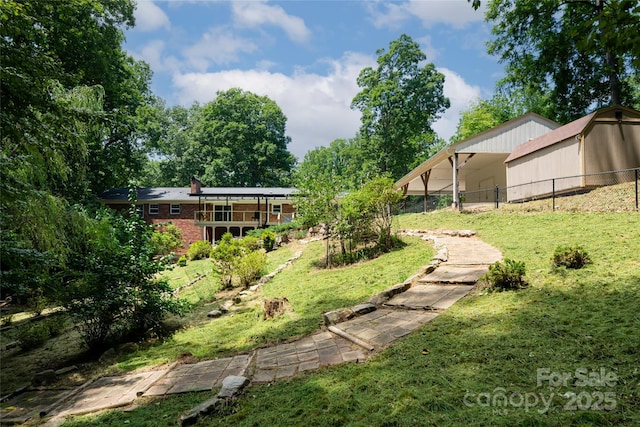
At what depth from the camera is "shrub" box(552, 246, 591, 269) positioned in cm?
564

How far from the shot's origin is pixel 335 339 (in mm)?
4836

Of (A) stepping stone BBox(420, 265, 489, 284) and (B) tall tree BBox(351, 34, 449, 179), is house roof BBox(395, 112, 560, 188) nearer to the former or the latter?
(A) stepping stone BBox(420, 265, 489, 284)

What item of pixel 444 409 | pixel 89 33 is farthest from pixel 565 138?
pixel 89 33

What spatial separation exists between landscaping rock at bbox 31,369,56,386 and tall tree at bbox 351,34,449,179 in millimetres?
29261

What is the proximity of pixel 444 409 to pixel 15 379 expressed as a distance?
22.8 ft

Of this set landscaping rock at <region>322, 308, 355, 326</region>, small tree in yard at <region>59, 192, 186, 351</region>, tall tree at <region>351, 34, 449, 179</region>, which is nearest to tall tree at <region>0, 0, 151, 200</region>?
small tree in yard at <region>59, 192, 186, 351</region>

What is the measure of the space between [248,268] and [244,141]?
3062 cm

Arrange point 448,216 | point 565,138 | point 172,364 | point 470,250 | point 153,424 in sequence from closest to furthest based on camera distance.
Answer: point 153,424 < point 172,364 < point 470,250 < point 565,138 < point 448,216

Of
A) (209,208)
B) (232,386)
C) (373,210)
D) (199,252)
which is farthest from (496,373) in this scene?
(209,208)

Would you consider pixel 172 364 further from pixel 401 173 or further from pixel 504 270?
pixel 401 173

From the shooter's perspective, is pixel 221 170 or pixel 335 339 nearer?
pixel 335 339

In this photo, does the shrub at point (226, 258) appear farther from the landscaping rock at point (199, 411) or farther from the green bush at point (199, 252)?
the green bush at point (199, 252)

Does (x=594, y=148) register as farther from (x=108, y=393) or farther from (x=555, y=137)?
(x=108, y=393)

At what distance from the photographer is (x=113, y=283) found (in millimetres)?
6449
